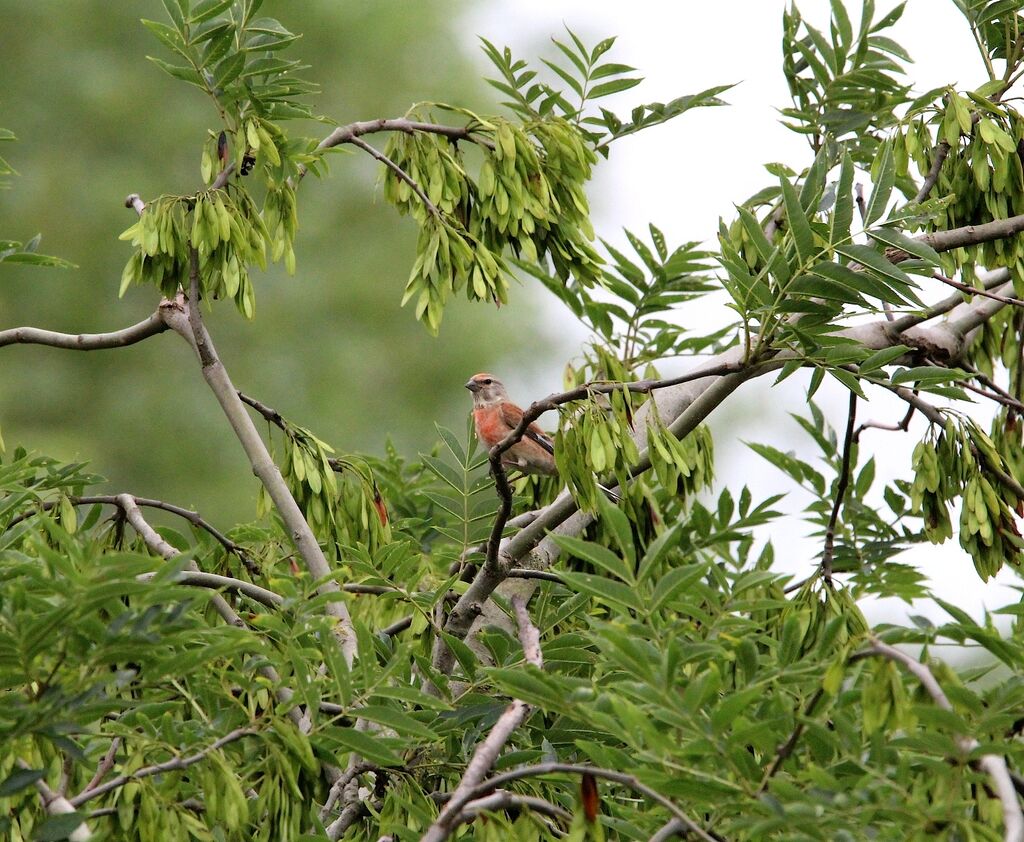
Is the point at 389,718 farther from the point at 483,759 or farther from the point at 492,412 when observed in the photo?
the point at 492,412

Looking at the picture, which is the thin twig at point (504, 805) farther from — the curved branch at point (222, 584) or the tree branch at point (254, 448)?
the tree branch at point (254, 448)

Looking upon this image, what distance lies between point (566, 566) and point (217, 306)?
1030 centimetres

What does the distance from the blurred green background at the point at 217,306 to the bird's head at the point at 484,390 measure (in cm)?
560

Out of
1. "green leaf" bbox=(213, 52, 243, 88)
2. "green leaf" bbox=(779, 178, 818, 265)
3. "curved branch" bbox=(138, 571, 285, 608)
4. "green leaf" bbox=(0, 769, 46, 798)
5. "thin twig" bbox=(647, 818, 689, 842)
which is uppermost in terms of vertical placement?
"green leaf" bbox=(213, 52, 243, 88)

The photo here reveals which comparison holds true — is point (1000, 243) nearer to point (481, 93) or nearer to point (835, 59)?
point (835, 59)

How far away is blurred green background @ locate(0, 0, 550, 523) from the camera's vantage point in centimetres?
1377

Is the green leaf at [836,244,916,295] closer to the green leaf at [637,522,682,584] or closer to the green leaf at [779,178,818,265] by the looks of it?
the green leaf at [779,178,818,265]

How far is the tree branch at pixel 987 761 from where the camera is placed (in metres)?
1.88

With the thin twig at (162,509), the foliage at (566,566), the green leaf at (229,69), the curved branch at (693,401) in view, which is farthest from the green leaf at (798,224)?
the thin twig at (162,509)

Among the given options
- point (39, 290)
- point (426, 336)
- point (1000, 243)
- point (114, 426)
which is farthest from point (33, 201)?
point (1000, 243)

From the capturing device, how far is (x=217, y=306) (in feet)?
46.8

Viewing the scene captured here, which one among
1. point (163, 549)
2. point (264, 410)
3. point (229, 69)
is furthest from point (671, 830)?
point (229, 69)

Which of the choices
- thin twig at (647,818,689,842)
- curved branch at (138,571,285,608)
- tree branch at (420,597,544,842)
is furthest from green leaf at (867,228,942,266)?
curved branch at (138,571,285,608)

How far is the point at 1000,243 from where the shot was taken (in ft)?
13.2
